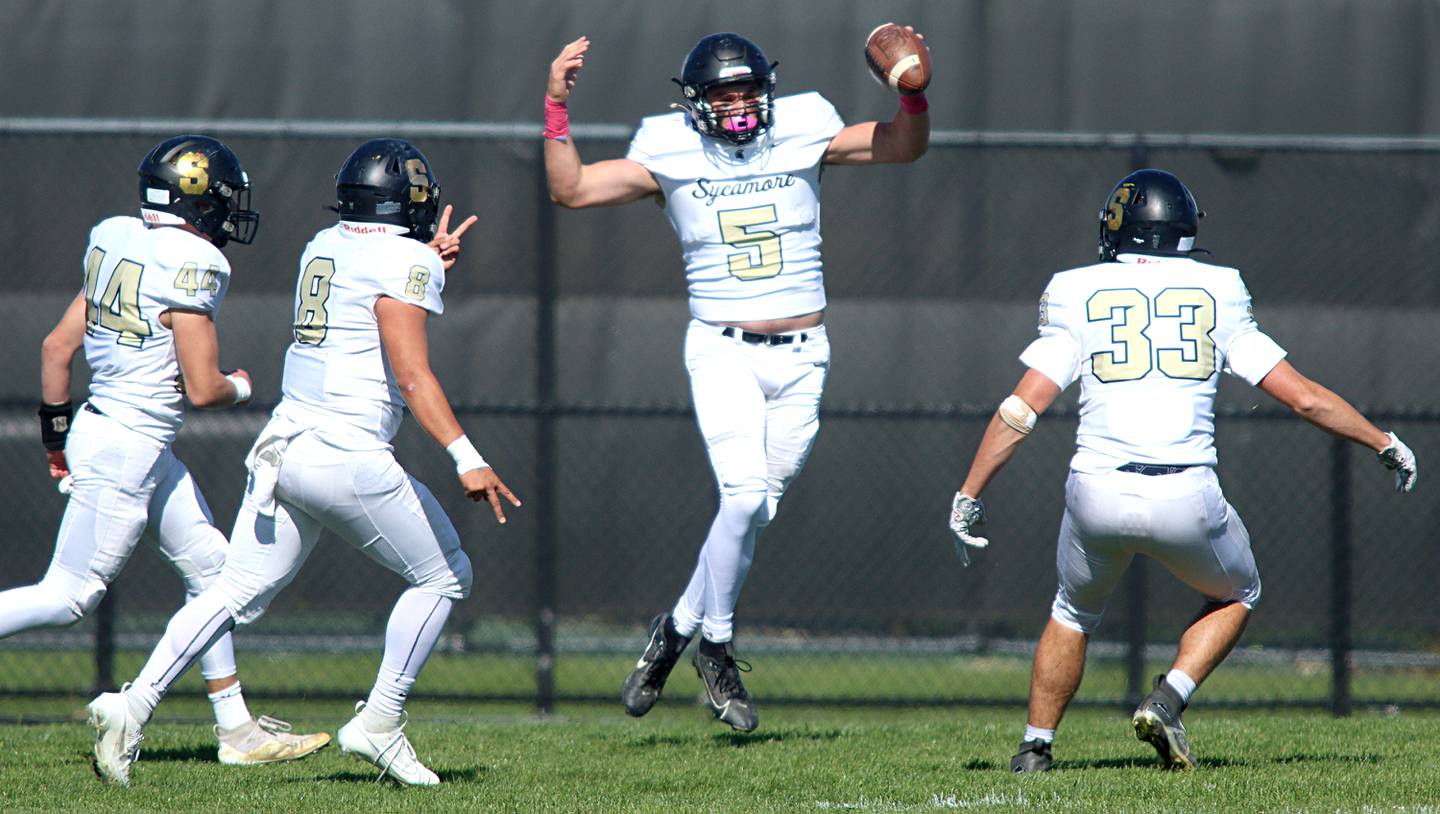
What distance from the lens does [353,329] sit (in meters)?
5.17

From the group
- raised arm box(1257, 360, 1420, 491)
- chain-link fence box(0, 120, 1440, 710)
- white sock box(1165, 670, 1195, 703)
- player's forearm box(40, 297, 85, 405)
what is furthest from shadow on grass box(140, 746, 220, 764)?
raised arm box(1257, 360, 1420, 491)

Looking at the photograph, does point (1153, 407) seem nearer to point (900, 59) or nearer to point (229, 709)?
point (900, 59)

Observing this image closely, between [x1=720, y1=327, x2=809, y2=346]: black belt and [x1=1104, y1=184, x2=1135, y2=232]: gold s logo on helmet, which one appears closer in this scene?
[x1=1104, y1=184, x2=1135, y2=232]: gold s logo on helmet

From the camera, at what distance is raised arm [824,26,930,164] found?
19.9ft

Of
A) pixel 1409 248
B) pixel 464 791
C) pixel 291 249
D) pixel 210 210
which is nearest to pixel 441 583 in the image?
pixel 464 791

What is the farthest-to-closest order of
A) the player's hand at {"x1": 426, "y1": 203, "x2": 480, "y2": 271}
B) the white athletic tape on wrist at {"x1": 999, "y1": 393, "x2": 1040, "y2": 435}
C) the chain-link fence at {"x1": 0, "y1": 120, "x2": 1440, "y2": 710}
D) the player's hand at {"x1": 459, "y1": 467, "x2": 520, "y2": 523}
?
the chain-link fence at {"x1": 0, "y1": 120, "x2": 1440, "y2": 710}, the player's hand at {"x1": 426, "y1": 203, "x2": 480, "y2": 271}, the white athletic tape on wrist at {"x1": 999, "y1": 393, "x2": 1040, "y2": 435}, the player's hand at {"x1": 459, "y1": 467, "x2": 520, "y2": 523}

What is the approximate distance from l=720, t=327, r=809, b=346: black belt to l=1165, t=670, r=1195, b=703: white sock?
6.10 feet

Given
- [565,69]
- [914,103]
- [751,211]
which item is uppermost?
[565,69]

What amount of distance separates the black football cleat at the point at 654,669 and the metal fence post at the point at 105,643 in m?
3.44

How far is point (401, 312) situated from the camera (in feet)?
16.4

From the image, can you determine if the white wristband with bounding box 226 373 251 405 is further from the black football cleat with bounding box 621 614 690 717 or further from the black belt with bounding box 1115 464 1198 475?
the black belt with bounding box 1115 464 1198 475

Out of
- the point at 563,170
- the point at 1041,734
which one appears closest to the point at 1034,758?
the point at 1041,734

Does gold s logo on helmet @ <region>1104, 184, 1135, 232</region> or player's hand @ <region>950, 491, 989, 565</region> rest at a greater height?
gold s logo on helmet @ <region>1104, 184, 1135, 232</region>

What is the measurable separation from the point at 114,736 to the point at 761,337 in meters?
2.66
